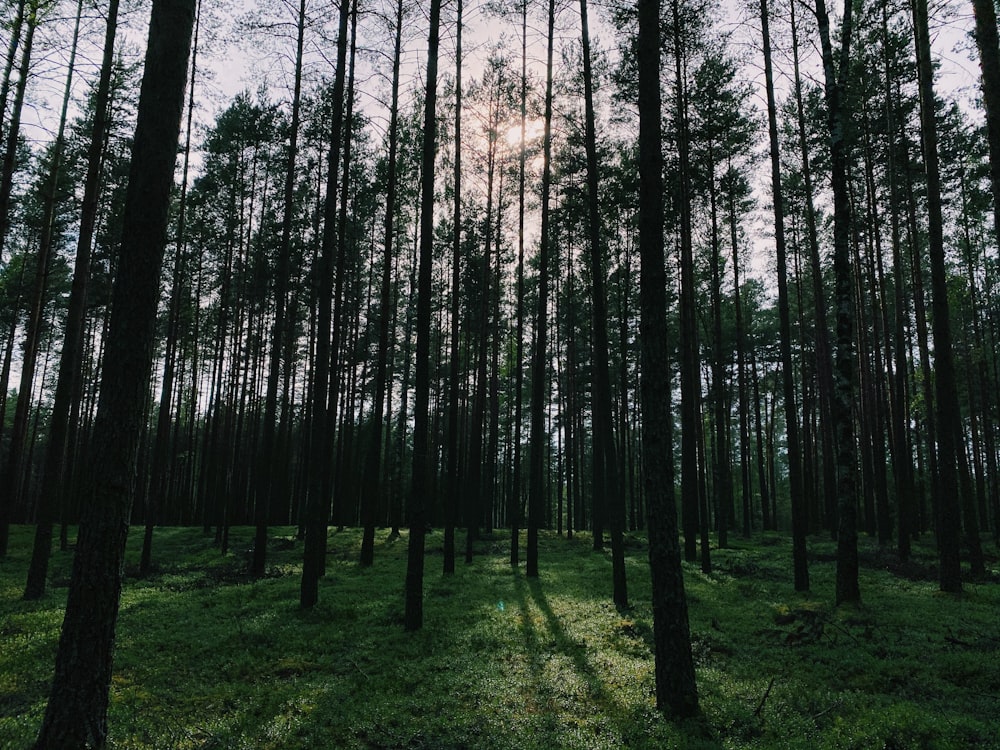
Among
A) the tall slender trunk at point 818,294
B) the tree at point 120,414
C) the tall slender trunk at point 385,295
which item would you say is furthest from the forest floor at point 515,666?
the tall slender trunk at point 818,294

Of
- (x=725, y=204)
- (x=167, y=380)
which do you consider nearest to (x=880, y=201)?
(x=725, y=204)

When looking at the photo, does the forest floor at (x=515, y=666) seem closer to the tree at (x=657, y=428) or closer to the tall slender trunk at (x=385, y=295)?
the tree at (x=657, y=428)

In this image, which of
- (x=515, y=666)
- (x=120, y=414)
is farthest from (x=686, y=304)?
(x=120, y=414)

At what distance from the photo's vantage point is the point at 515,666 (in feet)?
26.5

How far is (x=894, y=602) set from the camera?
11.3 metres

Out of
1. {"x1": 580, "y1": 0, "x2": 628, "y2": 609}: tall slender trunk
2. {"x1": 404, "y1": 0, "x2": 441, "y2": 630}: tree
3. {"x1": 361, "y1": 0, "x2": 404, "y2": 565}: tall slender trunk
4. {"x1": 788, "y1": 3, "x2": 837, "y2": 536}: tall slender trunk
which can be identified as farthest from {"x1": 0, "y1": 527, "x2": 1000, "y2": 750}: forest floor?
{"x1": 788, "y1": 3, "x2": 837, "y2": 536}: tall slender trunk

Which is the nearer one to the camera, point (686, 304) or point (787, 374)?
point (787, 374)

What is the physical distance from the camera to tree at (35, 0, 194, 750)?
4.18 meters

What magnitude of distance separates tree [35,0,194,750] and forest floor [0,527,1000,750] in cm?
126

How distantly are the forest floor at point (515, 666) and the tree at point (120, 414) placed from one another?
1265 millimetres

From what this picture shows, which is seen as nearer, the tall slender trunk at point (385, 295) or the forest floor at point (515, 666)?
the forest floor at point (515, 666)

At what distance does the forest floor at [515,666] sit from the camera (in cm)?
551

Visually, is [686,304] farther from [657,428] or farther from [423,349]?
[657,428]

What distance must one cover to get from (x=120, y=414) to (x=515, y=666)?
21.5 ft
